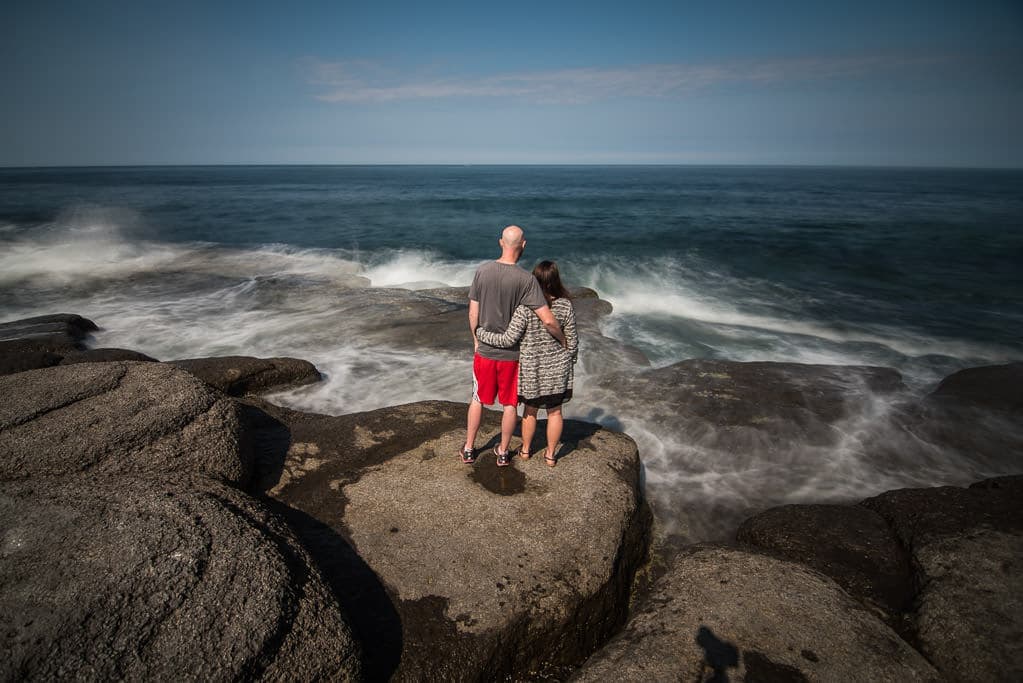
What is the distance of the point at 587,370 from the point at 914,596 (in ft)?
19.5

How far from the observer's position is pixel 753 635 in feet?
10.5

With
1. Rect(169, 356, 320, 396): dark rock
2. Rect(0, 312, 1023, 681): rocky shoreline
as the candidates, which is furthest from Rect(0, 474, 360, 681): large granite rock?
Rect(169, 356, 320, 396): dark rock

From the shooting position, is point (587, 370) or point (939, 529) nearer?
point (939, 529)

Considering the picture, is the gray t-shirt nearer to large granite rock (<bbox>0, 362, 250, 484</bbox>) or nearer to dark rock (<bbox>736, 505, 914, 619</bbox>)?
large granite rock (<bbox>0, 362, 250, 484</bbox>)

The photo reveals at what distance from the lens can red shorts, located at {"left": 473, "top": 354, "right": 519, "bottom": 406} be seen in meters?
4.36

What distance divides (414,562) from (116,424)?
2692 mm

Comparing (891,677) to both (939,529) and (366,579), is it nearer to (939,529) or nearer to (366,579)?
(939,529)

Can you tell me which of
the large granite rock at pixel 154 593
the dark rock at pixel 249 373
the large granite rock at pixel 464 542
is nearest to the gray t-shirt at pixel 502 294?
the large granite rock at pixel 464 542

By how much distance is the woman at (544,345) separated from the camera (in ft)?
13.6

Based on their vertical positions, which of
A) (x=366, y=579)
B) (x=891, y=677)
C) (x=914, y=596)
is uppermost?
(x=366, y=579)

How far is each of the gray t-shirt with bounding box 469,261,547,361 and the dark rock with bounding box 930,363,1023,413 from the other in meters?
7.84

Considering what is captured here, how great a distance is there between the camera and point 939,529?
173 inches

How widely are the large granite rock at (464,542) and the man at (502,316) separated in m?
0.60

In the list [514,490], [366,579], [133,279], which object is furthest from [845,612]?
[133,279]
